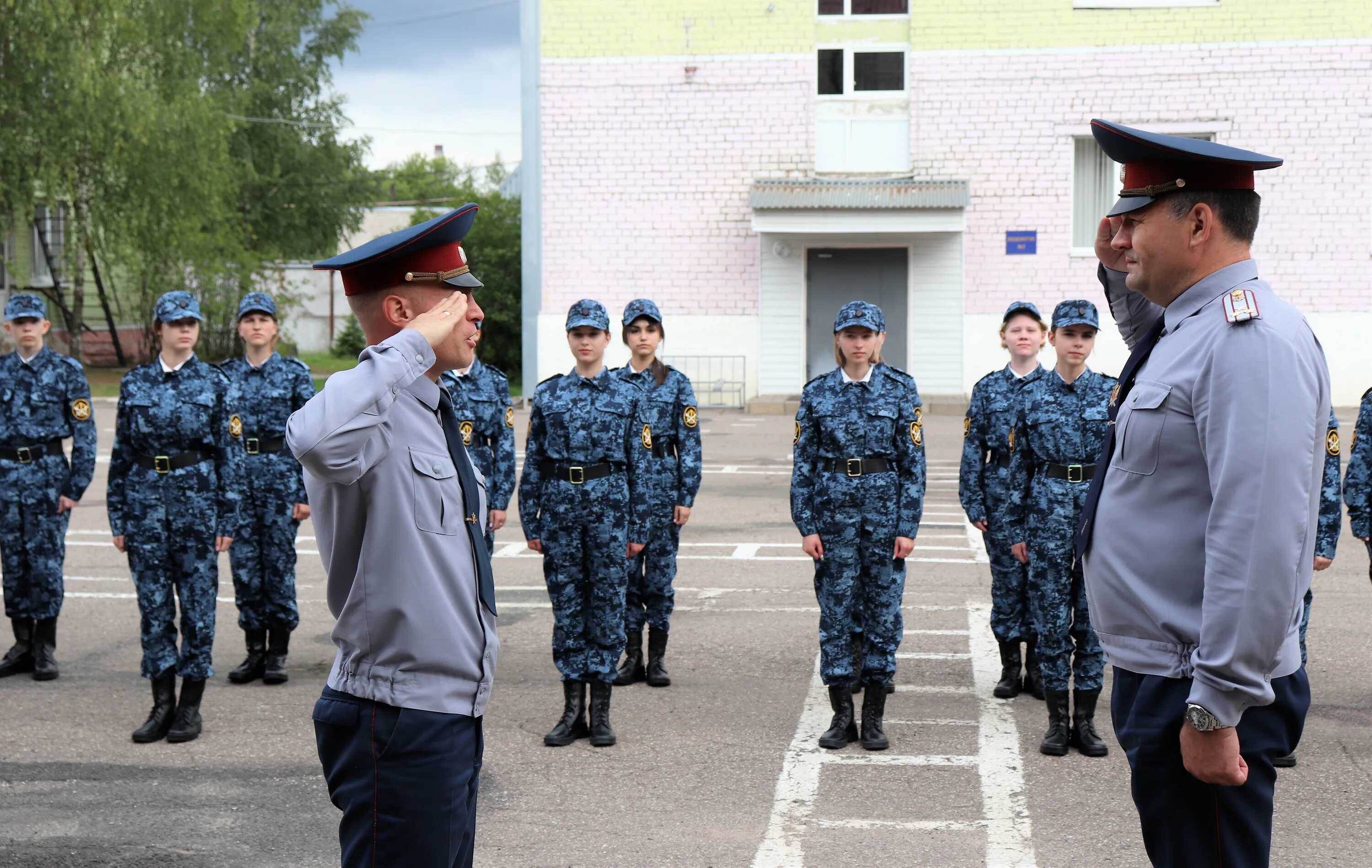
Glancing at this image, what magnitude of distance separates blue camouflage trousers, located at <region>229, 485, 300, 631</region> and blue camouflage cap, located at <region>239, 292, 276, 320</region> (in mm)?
1042

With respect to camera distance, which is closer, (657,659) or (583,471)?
(583,471)

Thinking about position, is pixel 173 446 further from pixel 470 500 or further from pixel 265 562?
pixel 470 500

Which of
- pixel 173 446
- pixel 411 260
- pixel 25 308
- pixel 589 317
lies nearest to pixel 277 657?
pixel 173 446

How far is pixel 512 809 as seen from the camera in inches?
218

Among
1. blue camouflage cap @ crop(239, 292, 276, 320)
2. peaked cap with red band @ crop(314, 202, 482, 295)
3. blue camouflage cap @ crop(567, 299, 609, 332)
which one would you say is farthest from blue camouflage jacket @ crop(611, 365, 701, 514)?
peaked cap with red band @ crop(314, 202, 482, 295)

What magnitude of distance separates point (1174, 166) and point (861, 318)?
3626 mm

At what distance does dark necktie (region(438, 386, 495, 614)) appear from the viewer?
126 inches

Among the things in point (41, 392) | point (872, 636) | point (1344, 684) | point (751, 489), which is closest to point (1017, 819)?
point (872, 636)

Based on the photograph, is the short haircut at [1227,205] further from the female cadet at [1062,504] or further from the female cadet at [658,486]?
the female cadet at [658,486]

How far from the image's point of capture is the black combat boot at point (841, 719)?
6.39 metres

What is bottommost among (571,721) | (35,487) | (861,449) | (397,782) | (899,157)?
(571,721)

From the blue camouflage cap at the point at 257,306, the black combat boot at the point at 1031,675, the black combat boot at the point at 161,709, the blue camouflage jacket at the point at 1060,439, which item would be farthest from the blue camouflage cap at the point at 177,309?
the black combat boot at the point at 1031,675

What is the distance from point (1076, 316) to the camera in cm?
670

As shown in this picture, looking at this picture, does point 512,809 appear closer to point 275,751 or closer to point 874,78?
point 275,751
